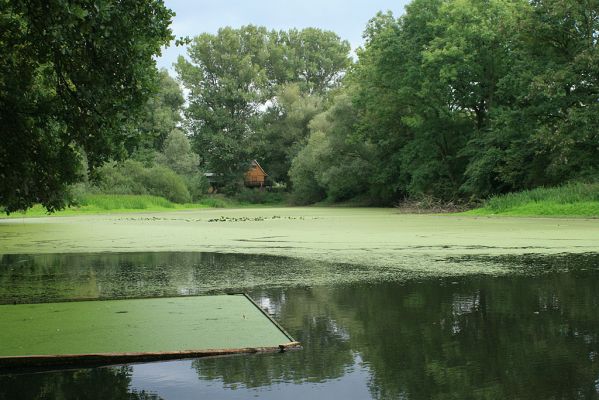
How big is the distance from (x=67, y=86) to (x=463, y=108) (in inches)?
954

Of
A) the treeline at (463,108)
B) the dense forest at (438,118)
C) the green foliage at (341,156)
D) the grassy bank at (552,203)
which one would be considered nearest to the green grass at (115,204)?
the dense forest at (438,118)

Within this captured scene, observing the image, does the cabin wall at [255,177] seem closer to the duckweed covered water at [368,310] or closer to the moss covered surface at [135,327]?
the duckweed covered water at [368,310]

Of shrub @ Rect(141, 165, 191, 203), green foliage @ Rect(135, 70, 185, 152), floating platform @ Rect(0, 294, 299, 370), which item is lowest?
floating platform @ Rect(0, 294, 299, 370)

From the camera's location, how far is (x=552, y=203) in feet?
62.0

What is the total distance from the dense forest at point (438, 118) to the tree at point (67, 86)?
0.51ft

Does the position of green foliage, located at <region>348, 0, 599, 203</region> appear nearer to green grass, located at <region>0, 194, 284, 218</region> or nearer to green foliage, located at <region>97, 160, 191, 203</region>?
green grass, located at <region>0, 194, 284, 218</region>

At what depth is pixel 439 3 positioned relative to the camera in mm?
29328

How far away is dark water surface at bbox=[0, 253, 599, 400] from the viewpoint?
2.86 m

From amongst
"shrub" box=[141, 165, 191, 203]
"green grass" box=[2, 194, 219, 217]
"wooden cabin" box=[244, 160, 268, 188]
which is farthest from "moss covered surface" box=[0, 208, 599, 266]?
"wooden cabin" box=[244, 160, 268, 188]

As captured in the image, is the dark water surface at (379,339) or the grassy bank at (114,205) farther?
the grassy bank at (114,205)

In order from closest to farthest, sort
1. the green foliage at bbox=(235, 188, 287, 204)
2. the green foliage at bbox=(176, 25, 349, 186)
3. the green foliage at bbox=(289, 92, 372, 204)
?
the green foliage at bbox=(289, 92, 372, 204), the green foliage at bbox=(235, 188, 287, 204), the green foliage at bbox=(176, 25, 349, 186)

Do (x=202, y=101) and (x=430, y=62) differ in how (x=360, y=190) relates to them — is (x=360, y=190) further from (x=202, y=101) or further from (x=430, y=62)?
(x=202, y=101)

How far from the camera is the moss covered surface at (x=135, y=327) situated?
360cm

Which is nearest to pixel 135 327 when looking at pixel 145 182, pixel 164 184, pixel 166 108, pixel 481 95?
pixel 481 95
